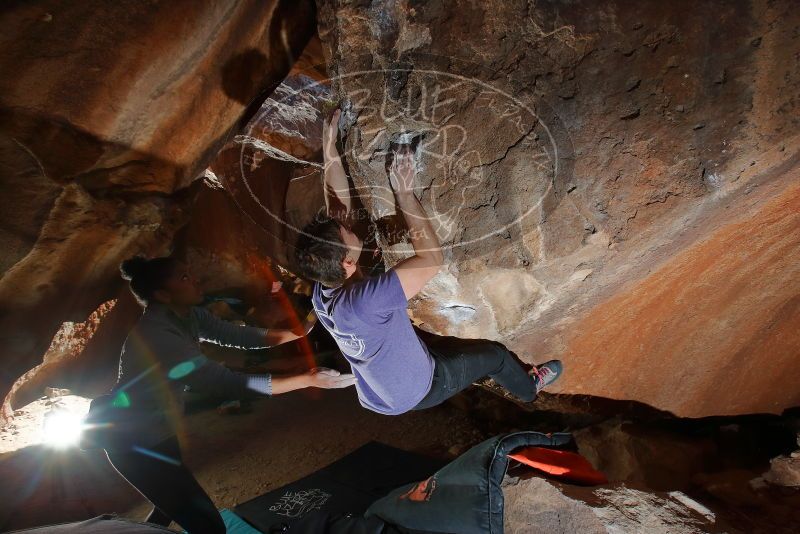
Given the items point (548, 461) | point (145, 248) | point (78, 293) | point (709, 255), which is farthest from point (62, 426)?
point (709, 255)

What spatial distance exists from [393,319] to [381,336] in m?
0.10

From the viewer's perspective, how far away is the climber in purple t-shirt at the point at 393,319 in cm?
164

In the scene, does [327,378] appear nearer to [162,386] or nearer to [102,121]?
[162,386]

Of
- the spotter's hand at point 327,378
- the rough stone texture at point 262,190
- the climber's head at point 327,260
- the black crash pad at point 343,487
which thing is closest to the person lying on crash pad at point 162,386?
the spotter's hand at point 327,378

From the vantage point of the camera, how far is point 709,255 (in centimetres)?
183

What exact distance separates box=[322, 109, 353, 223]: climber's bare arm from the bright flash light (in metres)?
4.48

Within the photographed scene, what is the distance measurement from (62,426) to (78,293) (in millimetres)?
3016

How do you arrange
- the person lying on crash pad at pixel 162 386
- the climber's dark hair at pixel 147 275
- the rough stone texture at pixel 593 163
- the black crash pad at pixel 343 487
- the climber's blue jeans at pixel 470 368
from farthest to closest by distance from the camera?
1. the black crash pad at pixel 343 487
2. the climber's dark hair at pixel 147 275
3. the person lying on crash pad at pixel 162 386
4. the climber's blue jeans at pixel 470 368
5. the rough stone texture at pixel 593 163

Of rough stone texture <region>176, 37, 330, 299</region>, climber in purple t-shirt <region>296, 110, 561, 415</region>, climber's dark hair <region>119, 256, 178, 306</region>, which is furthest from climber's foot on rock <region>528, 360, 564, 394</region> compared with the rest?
rough stone texture <region>176, 37, 330, 299</region>

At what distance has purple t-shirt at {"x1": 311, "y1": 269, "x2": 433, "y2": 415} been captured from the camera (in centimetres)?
162

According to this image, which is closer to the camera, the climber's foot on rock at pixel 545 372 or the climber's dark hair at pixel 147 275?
the climber's foot on rock at pixel 545 372

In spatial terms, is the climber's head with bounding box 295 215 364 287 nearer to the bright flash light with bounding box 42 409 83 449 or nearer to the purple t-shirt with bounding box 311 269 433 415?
the purple t-shirt with bounding box 311 269 433 415

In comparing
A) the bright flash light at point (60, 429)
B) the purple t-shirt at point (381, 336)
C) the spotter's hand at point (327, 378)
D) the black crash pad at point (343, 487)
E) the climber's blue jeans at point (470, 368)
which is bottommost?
the bright flash light at point (60, 429)

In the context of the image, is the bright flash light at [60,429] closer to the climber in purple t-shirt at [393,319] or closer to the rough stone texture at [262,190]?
the rough stone texture at [262,190]
